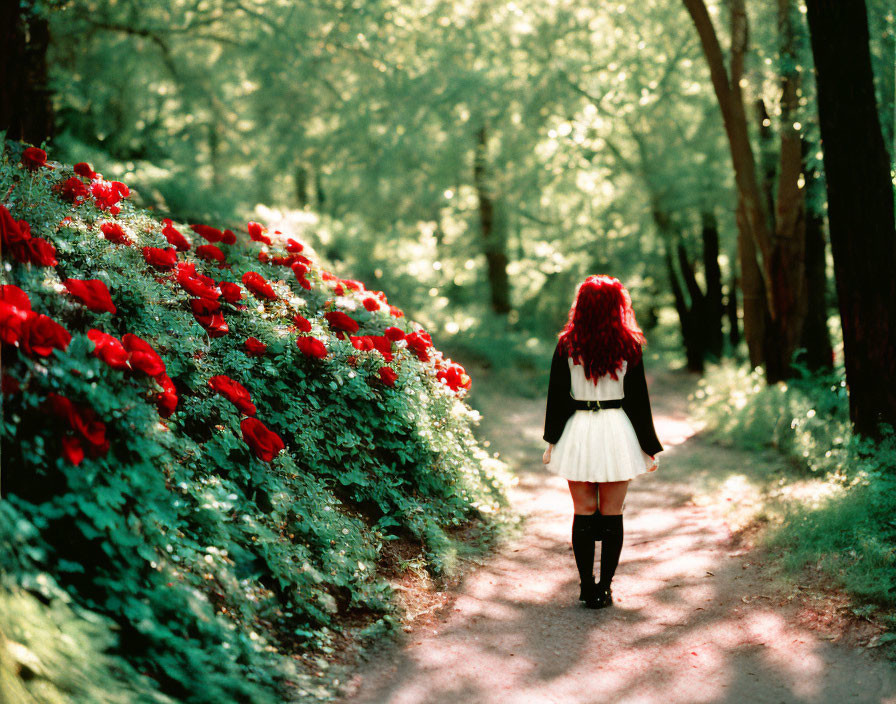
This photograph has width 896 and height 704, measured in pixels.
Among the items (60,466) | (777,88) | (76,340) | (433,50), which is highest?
(433,50)

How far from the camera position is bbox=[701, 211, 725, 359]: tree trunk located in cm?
2045

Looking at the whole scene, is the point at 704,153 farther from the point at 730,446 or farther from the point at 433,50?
the point at 730,446

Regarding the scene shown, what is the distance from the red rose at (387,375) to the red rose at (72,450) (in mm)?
2768

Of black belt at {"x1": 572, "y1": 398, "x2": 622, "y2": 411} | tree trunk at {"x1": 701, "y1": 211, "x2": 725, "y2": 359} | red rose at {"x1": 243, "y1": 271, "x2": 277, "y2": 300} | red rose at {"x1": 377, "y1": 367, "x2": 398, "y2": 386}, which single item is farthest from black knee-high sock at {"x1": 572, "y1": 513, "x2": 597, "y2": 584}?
tree trunk at {"x1": 701, "y1": 211, "x2": 725, "y2": 359}

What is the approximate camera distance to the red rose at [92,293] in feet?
13.4

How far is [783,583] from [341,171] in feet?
53.4

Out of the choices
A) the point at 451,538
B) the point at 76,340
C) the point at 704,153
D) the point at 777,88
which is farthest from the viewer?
the point at 704,153

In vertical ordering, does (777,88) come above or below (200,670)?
above

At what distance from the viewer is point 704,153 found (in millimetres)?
18141

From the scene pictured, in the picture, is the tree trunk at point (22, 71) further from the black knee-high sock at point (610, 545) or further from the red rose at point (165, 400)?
the black knee-high sock at point (610, 545)

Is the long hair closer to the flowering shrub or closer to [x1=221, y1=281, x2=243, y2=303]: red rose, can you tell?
the flowering shrub

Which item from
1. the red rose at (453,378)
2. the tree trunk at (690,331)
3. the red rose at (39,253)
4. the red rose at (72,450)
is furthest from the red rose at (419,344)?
the tree trunk at (690,331)

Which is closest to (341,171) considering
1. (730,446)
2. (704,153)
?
(704,153)

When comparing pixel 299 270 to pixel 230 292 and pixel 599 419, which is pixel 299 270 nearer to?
pixel 230 292
